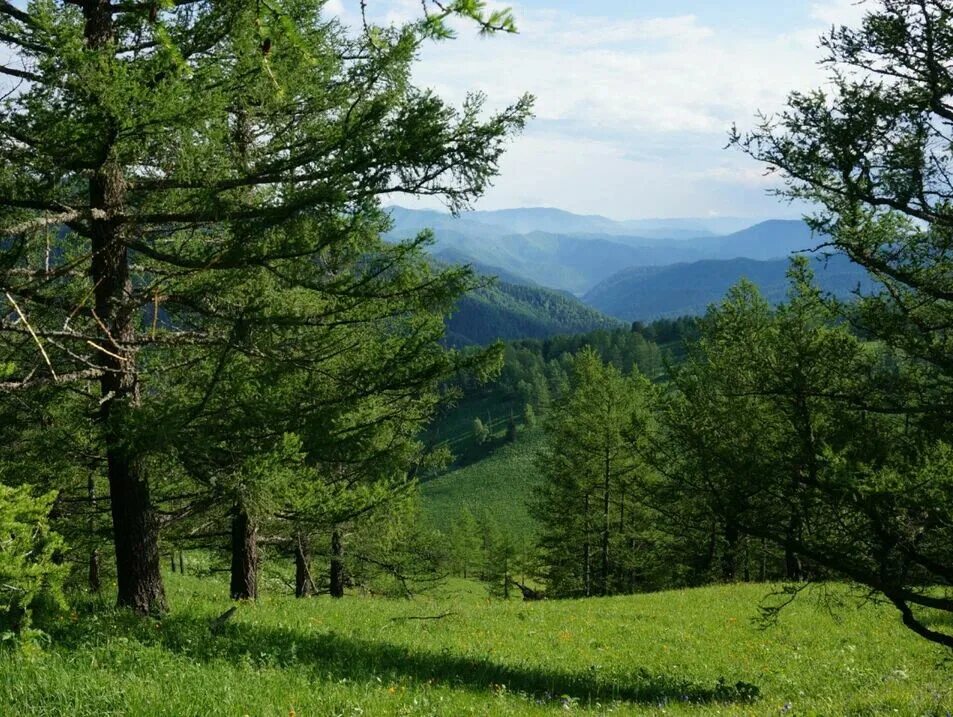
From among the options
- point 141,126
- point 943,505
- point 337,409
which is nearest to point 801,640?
point 943,505

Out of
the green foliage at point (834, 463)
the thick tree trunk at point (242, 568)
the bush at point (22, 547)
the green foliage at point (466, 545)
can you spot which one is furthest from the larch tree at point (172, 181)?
the green foliage at point (466, 545)

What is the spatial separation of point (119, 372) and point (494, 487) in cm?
9961

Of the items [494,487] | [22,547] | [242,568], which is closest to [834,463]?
[22,547]

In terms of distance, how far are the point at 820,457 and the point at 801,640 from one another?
9816 mm

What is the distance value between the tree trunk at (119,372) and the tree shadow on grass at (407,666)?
2.44 feet

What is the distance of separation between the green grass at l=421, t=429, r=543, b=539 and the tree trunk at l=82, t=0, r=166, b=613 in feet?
263

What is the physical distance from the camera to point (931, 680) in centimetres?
891

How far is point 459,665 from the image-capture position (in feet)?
28.5

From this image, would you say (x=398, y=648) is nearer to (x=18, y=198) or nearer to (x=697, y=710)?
(x=697, y=710)

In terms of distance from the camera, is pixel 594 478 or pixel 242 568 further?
pixel 594 478

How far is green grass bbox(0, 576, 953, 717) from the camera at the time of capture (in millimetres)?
5371

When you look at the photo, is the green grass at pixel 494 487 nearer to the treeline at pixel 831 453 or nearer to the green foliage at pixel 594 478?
the green foliage at pixel 594 478

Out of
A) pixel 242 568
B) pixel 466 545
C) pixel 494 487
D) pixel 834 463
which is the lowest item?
pixel 494 487

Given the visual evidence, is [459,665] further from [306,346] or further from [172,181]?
[172,181]
